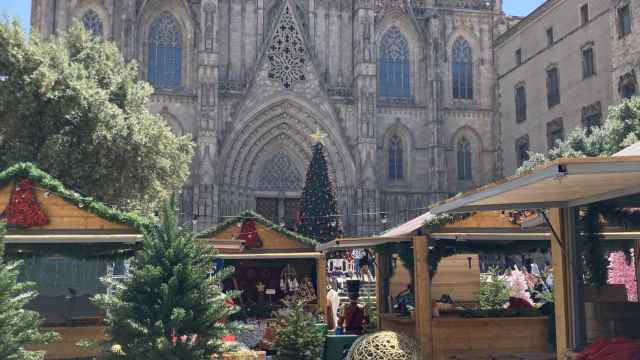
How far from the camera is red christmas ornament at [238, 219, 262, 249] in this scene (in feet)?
58.5

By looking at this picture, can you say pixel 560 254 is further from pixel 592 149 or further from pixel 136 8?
pixel 136 8

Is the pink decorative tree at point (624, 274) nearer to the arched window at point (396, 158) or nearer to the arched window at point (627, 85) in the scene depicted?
the arched window at point (627, 85)

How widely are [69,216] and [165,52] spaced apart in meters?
30.2

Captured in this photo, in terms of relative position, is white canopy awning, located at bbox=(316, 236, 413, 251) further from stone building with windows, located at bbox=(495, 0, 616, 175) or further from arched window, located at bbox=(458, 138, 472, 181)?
arched window, located at bbox=(458, 138, 472, 181)

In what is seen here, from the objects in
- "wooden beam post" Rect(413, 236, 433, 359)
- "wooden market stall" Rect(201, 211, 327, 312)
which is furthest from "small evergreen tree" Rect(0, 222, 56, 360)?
"wooden beam post" Rect(413, 236, 433, 359)

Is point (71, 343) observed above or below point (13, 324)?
below

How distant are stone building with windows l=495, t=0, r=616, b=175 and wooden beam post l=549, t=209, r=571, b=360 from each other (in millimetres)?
25041

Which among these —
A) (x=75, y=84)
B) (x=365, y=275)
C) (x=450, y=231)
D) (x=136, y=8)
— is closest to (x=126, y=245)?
(x=450, y=231)

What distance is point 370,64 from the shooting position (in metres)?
43.2

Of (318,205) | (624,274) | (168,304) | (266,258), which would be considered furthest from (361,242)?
(318,205)

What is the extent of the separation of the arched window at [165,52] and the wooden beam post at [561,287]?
116 ft

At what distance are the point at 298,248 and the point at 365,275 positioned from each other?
567 inches

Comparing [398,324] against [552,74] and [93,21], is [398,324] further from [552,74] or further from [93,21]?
[93,21]

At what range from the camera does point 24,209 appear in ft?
44.3
